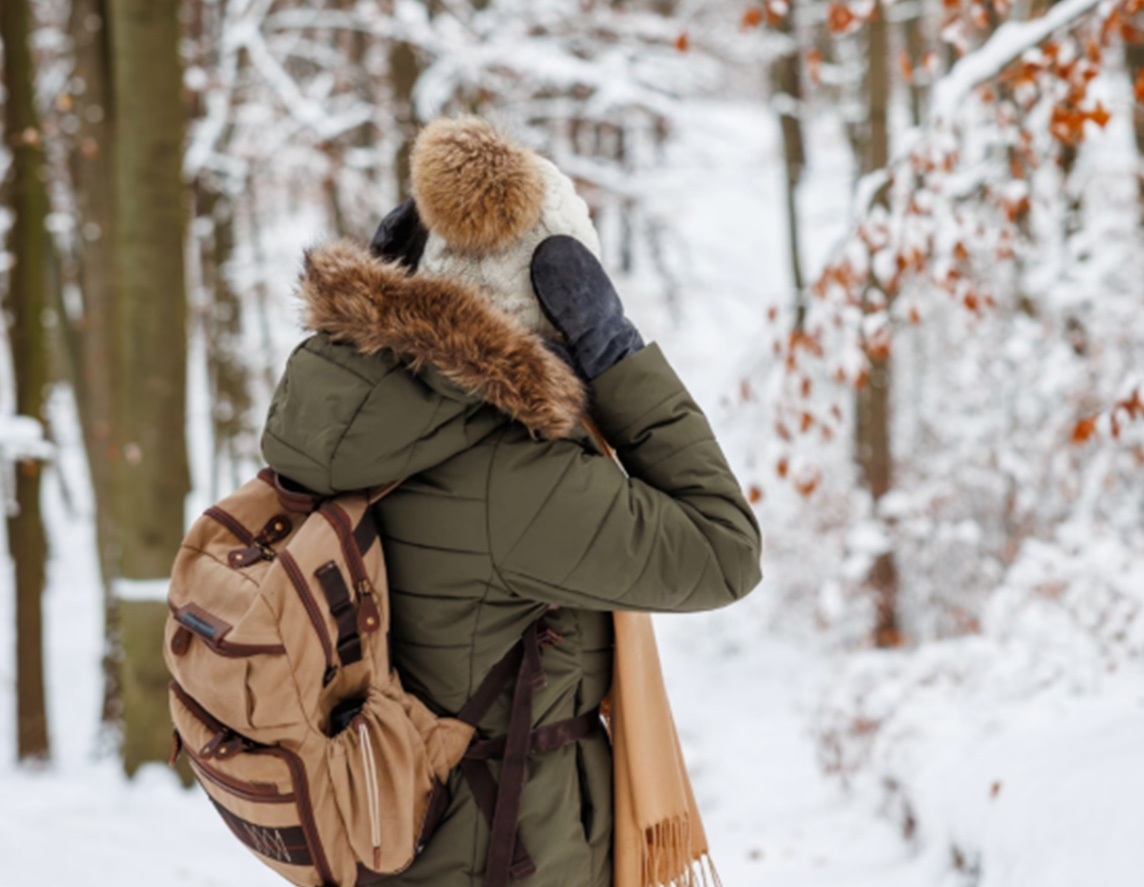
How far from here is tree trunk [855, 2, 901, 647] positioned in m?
8.57

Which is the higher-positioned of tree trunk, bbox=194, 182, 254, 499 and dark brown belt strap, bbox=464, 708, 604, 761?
tree trunk, bbox=194, 182, 254, 499

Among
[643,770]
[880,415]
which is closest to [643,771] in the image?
[643,770]

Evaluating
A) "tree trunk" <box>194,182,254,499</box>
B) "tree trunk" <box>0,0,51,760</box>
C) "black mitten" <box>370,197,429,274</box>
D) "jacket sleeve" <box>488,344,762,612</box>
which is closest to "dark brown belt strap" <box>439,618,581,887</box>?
"jacket sleeve" <box>488,344,762,612</box>

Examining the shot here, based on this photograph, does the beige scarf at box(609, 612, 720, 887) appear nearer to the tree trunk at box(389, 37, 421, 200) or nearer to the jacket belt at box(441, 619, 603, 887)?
the jacket belt at box(441, 619, 603, 887)

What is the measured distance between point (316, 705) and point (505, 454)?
0.45 meters

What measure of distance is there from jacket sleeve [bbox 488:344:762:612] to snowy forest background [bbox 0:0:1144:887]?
614 millimetres

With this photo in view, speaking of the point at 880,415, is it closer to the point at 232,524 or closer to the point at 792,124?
the point at 792,124

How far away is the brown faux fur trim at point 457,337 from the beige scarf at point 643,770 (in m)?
0.19

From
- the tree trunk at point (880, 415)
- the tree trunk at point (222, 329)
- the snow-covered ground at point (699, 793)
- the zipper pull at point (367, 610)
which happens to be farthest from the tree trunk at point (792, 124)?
the zipper pull at point (367, 610)

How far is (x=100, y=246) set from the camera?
7805 mm

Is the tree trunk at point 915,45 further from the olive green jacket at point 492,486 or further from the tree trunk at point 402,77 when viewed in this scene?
the olive green jacket at point 492,486

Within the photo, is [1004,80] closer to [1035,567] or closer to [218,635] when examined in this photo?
[1035,567]

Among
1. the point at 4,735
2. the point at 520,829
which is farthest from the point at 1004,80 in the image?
the point at 4,735

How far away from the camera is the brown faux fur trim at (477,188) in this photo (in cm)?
163
